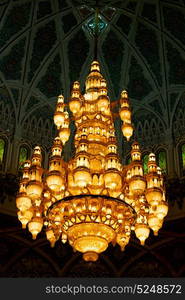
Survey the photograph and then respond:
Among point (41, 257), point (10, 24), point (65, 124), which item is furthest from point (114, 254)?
point (10, 24)

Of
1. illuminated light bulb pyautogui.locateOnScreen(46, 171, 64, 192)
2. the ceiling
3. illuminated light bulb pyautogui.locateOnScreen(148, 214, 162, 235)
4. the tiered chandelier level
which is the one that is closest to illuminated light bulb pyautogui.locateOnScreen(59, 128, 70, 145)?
the tiered chandelier level

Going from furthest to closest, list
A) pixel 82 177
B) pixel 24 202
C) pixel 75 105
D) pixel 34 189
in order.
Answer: pixel 75 105
pixel 24 202
pixel 34 189
pixel 82 177

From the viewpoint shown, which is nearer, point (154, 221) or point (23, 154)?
point (154, 221)

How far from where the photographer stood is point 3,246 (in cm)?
1605

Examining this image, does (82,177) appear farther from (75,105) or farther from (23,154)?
(23,154)

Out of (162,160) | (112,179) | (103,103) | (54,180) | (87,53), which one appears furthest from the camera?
(87,53)

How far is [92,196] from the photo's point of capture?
9.51m

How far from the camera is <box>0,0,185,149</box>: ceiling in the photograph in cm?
1558

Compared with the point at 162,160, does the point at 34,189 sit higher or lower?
lower

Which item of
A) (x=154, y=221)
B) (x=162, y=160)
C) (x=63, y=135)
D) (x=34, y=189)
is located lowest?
(x=154, y=221)

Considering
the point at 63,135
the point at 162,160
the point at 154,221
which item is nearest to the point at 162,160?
the point at 162,160

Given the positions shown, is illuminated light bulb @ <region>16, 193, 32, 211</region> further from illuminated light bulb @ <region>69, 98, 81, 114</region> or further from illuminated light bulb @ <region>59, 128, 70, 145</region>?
illuminated light bulb @ <region>69, 98, 81, 114</region>

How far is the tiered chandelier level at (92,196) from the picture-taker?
376 inches

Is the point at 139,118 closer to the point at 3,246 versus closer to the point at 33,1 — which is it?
the point at 33,1
